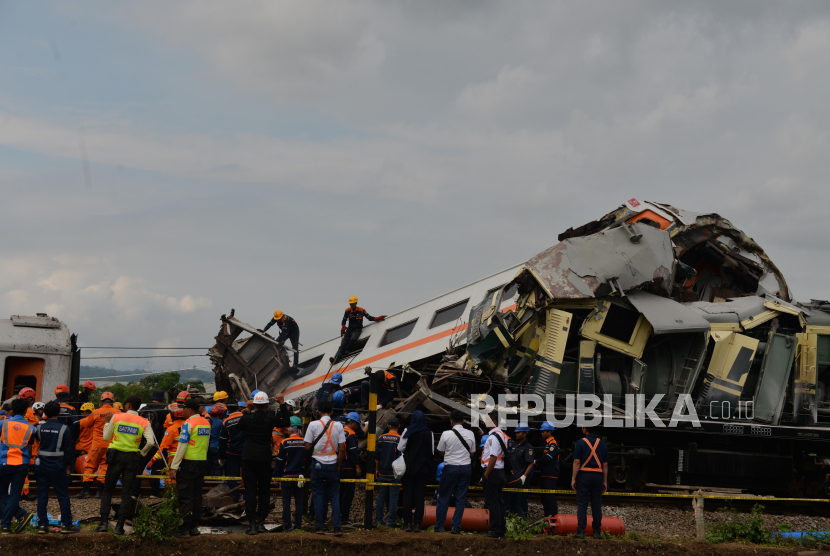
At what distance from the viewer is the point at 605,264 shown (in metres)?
11.5

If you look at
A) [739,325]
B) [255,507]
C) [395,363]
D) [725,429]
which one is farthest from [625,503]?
[255,507]

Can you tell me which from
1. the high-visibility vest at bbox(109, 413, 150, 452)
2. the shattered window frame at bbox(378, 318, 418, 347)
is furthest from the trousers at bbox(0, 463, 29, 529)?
the shattered window frame at bbox(378, 318, 418, 347)

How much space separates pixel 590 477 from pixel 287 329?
9.41 metres

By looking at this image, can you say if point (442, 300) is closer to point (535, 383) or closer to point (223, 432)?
point (535, 383)

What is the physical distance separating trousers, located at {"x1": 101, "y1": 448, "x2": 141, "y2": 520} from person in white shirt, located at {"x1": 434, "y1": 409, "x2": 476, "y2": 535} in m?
3.51

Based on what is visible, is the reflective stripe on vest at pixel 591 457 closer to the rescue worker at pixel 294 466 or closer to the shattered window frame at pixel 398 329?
the rescue worker at pixel 294 466

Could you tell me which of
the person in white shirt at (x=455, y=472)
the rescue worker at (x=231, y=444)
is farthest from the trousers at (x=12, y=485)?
the person in white shirt at (x=455, y=472)

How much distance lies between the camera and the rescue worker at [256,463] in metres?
8.05

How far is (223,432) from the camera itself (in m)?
9.84

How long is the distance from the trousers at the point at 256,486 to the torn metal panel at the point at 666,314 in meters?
6.51

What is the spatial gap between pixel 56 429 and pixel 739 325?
410 inches

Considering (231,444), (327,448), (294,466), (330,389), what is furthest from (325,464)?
(330,389)

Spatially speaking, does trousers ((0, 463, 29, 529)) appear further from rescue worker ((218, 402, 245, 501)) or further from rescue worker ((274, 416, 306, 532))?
rescue worker ((274, 416, 306, 532))

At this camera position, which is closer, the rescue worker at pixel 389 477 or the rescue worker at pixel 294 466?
the rescue worker at pixel 294 466
